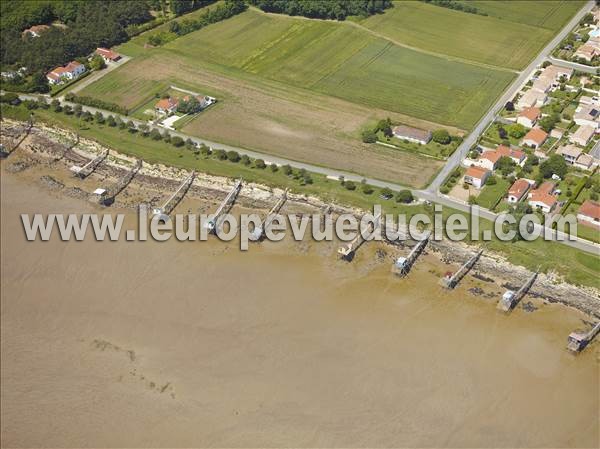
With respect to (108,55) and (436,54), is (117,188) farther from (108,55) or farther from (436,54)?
(436,54)

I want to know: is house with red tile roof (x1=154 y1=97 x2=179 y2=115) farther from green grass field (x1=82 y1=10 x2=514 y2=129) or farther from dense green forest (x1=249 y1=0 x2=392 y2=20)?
dense green forest (x1=249 y1=0 x2=392 y2=20)

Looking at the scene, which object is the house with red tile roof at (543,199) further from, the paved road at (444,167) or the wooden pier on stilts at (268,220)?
the wooden pier on stilts at (268,220)

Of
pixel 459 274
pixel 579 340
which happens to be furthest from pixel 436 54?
pixel 579 340

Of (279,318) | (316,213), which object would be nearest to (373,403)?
(279,318)

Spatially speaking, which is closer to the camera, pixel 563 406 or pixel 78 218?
pixel 563 406

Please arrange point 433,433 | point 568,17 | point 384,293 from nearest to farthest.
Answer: point 433,433, point 384,293, point 568,17

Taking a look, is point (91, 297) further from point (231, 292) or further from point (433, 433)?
point (433, 433)
